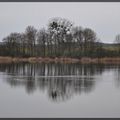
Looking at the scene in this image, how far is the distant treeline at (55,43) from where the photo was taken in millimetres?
65250

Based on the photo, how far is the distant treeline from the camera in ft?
214

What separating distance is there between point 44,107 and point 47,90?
436 centimetres

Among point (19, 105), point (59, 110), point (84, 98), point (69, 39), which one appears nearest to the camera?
point (59, 110)

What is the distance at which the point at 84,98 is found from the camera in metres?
13.3

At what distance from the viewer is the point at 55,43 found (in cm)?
6650

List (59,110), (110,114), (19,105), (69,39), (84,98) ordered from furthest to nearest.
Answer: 1. (69,39)
2. (84,98)
3. (19,105)
4. (59,110)
5. (110,114)

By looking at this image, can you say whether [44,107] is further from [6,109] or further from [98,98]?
[98,98]

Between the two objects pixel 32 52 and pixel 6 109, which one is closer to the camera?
pixel 6 109

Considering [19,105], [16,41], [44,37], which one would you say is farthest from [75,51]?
[19,105]

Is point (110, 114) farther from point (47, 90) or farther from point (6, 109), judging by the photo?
point (47, 90)

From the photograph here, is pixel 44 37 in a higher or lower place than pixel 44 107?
higher

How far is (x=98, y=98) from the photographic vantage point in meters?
13.5

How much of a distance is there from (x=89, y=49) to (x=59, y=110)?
57293 mm

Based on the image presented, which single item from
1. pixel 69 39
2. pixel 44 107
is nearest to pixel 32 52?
pixel 69 39
